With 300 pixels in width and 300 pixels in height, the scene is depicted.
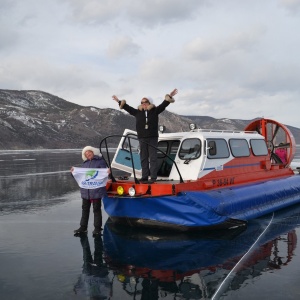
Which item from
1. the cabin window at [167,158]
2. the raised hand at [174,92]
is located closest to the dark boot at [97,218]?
the cabin window at [167,158]

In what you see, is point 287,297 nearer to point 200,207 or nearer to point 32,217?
point 200,207

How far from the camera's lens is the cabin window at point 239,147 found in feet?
26.9

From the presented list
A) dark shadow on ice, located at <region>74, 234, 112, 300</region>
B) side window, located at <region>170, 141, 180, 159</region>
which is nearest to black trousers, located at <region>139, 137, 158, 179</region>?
side window, located at <region>170, 141, 180, 159</region>

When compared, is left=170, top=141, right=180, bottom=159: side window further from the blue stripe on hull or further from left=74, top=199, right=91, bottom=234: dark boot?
left=74, top=199, right=91, bottom=234: dark boot

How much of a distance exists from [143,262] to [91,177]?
2.02m

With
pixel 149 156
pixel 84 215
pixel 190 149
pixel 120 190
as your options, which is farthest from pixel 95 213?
pixel 190 149

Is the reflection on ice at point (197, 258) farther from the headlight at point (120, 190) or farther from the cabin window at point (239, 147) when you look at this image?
the cabin window at point (239, 147)

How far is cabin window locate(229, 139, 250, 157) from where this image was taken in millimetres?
8189

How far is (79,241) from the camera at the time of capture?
6.00 metres

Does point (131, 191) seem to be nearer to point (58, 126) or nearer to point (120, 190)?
point (120, 190)

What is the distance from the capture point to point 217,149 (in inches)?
301

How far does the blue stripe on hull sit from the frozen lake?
0.29 metres

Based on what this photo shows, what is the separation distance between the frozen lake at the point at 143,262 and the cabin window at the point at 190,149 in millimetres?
1631

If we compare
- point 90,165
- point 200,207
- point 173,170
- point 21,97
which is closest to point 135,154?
point 173,170
